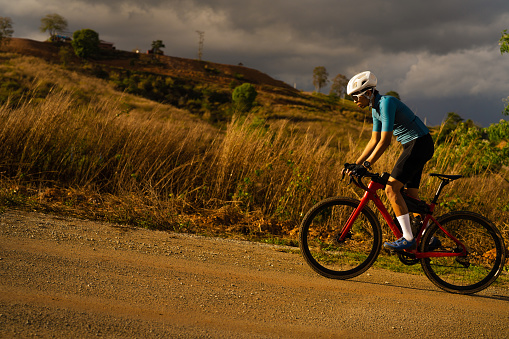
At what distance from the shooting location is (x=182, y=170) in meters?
7.87

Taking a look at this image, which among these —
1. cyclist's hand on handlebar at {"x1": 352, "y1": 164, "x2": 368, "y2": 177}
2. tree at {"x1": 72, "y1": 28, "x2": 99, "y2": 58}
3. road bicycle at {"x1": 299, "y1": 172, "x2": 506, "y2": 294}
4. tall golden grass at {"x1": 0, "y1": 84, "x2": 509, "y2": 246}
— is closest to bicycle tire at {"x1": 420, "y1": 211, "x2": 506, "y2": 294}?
road bicycle at {"x1": 299, "y1": 172, "x2": 506, "y2": 294}

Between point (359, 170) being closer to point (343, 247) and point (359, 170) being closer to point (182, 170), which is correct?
point (343, 247)

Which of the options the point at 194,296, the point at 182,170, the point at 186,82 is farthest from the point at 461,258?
the point at 186,82

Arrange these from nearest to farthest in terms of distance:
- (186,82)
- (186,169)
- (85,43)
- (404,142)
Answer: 1. (404,142)
2. (186,169)
3. (186,82)
4. (85,43)

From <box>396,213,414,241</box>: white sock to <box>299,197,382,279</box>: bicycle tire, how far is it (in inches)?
11.4

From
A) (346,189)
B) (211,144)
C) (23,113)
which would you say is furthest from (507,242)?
(23,113)

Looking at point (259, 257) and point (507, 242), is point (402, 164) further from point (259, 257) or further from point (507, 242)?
point (507, 242)

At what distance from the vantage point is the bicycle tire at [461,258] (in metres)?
4.67

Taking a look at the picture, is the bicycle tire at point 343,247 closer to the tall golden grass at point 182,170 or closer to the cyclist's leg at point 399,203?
the cyclist's leg at point 399,203

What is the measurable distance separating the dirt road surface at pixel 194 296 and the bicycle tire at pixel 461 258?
167 mm

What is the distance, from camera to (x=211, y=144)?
8.55 metres

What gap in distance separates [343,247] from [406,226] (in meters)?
1.04

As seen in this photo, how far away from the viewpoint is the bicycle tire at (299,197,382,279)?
15.6 ft

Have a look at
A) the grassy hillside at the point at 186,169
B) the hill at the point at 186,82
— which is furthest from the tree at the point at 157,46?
the grassy hillside at the point at 186,169
